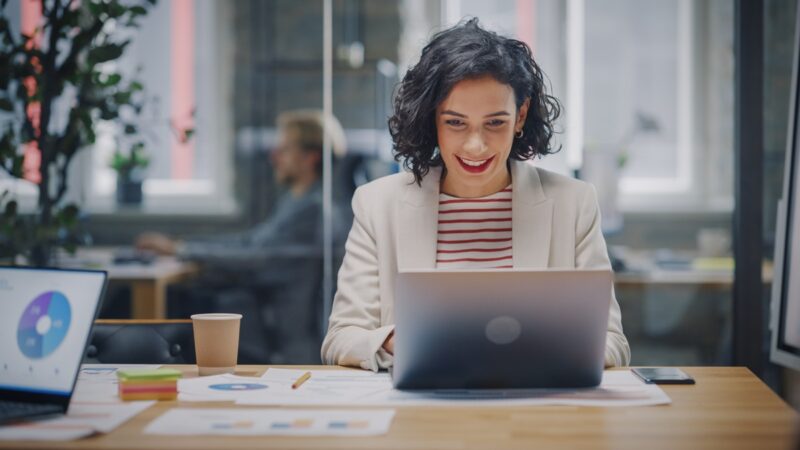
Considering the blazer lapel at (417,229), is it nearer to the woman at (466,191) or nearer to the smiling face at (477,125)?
the woman at (466,191)

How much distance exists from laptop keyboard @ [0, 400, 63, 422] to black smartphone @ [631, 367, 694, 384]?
982 mm

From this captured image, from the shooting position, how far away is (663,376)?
5.64 feet

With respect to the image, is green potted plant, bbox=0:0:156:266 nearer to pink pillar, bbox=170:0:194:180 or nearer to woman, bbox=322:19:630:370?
woman, bbox=322:19:630:370

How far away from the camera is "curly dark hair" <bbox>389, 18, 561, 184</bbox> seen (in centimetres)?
209

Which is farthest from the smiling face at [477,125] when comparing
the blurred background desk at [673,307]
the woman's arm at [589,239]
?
the blurred background desk at [673,307]

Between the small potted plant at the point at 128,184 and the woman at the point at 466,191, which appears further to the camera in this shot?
the small potted plant at the point at 128,184

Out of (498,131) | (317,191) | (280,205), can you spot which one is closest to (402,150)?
(498,131)

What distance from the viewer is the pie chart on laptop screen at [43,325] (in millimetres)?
1540

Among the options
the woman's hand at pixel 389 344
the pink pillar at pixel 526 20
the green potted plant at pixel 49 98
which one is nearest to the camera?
the woman's hand at pixel 389 344

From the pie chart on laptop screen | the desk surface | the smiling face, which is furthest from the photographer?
the smiling face

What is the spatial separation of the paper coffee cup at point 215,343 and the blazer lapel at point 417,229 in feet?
1.59

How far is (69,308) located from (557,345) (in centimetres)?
79

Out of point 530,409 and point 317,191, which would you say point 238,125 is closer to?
point 317,191

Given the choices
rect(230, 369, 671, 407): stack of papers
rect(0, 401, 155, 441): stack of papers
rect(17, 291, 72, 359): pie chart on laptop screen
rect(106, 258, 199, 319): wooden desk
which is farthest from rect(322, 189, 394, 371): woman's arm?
rect(106, 258, 199, 319): wooden desk
